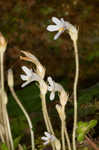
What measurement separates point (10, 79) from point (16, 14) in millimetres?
1326

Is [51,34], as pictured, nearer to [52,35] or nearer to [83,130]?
[52,35]

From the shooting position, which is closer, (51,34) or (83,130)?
(83,130)

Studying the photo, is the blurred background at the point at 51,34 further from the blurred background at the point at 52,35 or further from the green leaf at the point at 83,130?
the green leaf at the point at 83,130

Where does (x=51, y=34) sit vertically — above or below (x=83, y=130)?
above

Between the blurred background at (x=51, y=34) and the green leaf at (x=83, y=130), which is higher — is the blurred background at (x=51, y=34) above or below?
above

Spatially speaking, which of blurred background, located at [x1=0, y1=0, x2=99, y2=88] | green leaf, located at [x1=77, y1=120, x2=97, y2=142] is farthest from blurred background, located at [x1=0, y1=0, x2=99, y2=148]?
green leaf, located at [x1=77, y1=120, x2=97, y2=142]

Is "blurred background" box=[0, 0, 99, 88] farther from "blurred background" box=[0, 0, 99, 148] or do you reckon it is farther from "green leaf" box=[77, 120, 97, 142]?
"green leaf" box=[77, 120, 97, 142]

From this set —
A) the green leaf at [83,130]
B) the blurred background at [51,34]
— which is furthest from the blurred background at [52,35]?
the green leaf at [83,130]

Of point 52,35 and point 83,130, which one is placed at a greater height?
point 52,35

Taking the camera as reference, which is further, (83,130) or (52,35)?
(52,35)

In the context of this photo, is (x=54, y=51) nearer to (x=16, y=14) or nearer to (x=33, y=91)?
(x=16, y=14)

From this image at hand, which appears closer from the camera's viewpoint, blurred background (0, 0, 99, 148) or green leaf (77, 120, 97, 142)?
green leaf (77, 120, 97, 142)

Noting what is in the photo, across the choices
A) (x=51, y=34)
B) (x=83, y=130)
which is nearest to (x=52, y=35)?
(x=51, y=34)

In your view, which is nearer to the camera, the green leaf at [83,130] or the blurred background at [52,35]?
the green leaf at [83,130]
